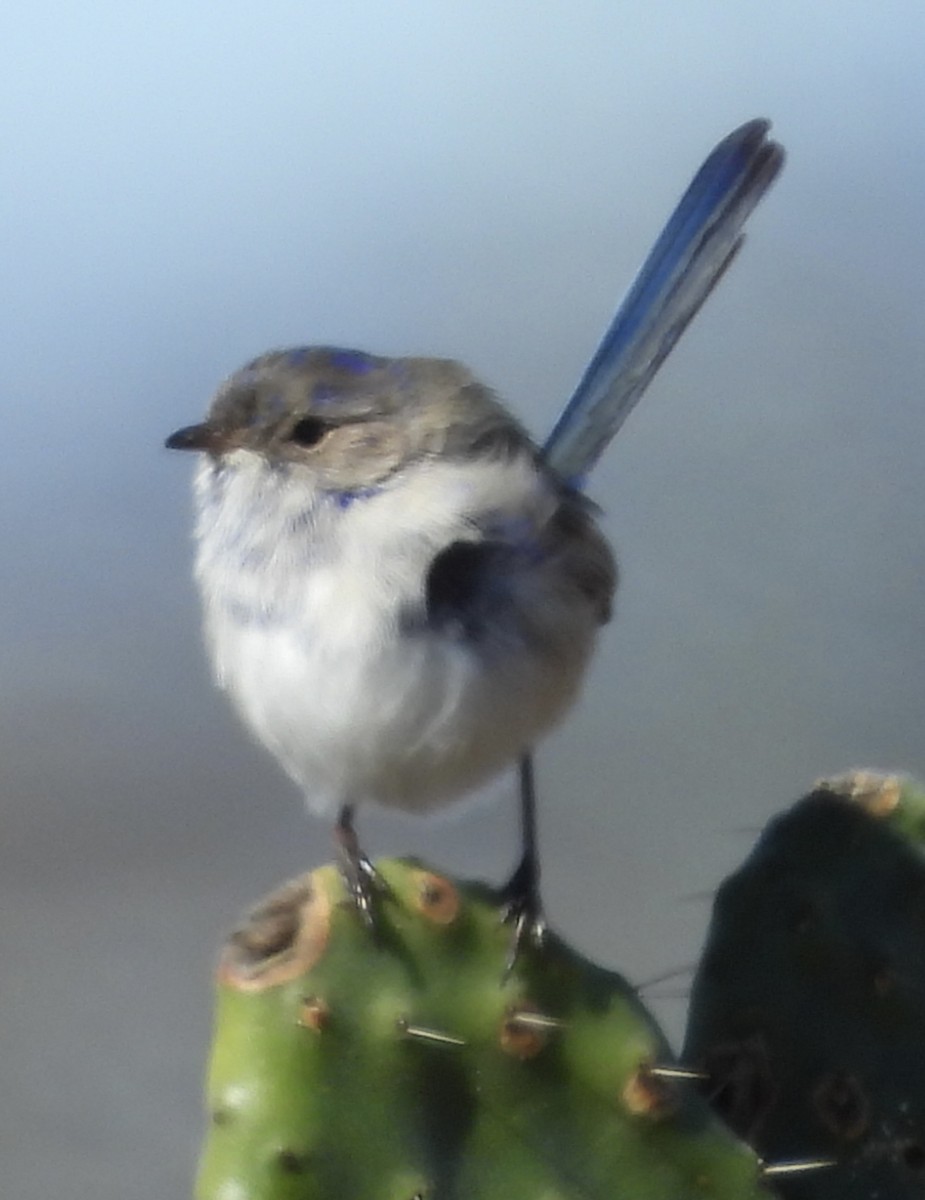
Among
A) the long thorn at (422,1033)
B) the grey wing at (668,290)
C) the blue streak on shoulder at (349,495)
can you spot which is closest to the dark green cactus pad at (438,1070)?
the long thorn at (422,1033)

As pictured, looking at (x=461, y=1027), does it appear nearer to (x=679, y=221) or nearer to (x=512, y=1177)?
(x=512, y=1177)

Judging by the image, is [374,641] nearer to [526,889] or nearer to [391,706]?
[391,706]

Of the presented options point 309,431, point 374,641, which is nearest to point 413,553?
point 374,641

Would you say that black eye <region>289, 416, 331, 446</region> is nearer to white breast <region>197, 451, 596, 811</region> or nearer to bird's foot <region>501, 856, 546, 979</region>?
white breast <region>197, 451, 596, 811</region>

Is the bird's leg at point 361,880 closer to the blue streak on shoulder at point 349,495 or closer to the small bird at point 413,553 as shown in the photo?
the small bird at point 413,553

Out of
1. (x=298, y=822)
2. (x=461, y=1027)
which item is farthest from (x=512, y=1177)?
(x=298, y=822)
